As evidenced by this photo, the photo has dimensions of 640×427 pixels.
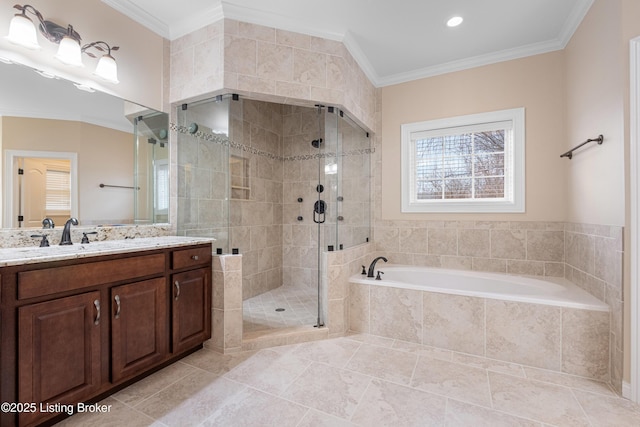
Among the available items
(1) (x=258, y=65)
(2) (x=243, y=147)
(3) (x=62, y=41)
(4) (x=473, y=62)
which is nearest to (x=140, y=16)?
(3) (x=62, y=41)

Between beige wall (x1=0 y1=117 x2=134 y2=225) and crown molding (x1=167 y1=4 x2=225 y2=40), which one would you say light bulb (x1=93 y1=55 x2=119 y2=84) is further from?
crown molding (x1=167 y1=4 x2=225 y2=40)

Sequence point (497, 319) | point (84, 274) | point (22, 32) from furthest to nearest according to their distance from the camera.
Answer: point (497, 319), point (22, 32), point (84, 274)

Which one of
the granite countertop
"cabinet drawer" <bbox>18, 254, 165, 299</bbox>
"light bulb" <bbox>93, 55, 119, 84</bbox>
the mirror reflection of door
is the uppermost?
"light bulb" <bbox>93, 55, 119, 84</bbox>

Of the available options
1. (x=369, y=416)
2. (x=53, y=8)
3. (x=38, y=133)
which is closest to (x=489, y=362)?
(x=369, y=416)

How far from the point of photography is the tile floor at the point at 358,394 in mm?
1477

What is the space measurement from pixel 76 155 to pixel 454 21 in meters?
3.05

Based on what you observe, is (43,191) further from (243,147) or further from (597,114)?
(597,114)

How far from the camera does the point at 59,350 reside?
4.47 feet

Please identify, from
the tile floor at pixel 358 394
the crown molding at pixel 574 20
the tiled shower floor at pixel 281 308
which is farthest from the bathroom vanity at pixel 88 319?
the crown molding at pixel 574 20

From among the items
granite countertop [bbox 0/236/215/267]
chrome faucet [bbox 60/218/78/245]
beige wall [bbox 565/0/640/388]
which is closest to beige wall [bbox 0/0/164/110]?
chrome faucet [bbox 60/218/78/245]

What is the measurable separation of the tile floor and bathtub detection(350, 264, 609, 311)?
0.49 meters

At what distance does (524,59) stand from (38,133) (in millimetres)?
3996

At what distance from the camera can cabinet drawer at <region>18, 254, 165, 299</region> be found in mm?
1283

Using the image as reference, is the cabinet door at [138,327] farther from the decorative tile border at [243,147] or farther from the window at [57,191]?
the decorative tile border at [243,147]
